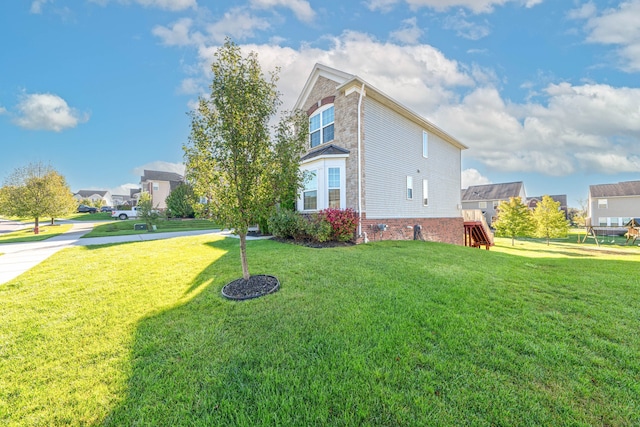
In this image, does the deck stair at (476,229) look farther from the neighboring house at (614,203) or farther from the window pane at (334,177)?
the neighboring house at (614,203)

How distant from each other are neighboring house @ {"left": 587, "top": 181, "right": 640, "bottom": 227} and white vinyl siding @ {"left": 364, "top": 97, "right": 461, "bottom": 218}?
114 ft

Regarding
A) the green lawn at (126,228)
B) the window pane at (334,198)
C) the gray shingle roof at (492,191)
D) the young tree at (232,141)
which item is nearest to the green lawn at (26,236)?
the green lawn at (126,228)

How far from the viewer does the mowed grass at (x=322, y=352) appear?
2080 mm

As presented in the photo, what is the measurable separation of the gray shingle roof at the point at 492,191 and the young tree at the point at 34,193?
52686 millimetres

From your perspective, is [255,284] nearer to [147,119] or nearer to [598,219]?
[147,119]

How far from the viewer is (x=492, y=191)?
43469 millimetres

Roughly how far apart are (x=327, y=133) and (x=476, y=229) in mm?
13827

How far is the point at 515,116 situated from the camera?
19.9 metres

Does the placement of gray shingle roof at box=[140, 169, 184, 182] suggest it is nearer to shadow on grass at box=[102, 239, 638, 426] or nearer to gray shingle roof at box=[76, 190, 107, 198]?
shadow on grass at box=[102, 239, 638, 426]

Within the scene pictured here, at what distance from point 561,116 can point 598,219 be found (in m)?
25.7

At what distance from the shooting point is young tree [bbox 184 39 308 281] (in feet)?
15.2

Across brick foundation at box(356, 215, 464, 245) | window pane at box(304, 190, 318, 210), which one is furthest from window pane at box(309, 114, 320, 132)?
brick foundation at box(356, 215, 464, 245)

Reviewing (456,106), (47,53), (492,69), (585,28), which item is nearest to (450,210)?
(456,106)

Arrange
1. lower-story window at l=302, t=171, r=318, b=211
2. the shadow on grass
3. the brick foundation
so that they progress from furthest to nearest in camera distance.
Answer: lower-story window at l=302, t=171, r=318, b=211, the brick foundation, the shadow on grass
